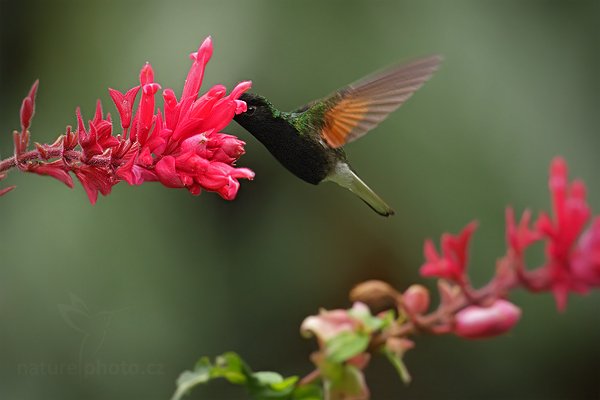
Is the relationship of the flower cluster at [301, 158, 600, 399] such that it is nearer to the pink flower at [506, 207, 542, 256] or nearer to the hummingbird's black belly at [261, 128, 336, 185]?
the pink flower at [506, 207, 542, 256]

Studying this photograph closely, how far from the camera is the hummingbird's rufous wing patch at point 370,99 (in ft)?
4.95

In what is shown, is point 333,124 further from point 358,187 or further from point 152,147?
point 152,147

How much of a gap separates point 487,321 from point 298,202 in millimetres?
2120

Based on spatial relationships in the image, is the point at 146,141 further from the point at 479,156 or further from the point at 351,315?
the point at 479,156

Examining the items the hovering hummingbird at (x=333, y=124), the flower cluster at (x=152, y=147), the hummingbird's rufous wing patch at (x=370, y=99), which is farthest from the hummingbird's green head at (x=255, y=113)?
the flower cluster at (x=152, y=147)

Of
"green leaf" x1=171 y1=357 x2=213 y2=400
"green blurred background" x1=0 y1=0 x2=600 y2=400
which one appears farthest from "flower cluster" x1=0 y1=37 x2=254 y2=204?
"green blurred background" x1=0 y1=0 x2=600 y2=400

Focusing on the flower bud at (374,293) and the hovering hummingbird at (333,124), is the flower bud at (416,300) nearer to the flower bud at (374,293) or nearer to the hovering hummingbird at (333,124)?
the flower bud at (374,293)

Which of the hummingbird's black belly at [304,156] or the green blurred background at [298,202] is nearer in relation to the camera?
the hummingbird's black belly at [304,156]

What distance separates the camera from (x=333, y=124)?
5.71 ft

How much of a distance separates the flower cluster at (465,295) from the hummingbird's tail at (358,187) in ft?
2.09

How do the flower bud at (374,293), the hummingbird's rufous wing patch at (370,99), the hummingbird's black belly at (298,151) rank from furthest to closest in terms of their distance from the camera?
the hummingbird's black belly at (298,151) → the hummingbird's rufous wing patch at (370,99) → the flower bud at (374,293)

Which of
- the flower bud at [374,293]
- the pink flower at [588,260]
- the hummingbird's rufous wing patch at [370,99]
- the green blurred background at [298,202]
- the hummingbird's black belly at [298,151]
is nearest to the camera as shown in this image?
the pink flower at [588,260]

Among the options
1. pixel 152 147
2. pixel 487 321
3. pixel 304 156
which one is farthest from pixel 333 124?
pixel 487 321

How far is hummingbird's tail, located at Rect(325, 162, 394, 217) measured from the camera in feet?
5.23
